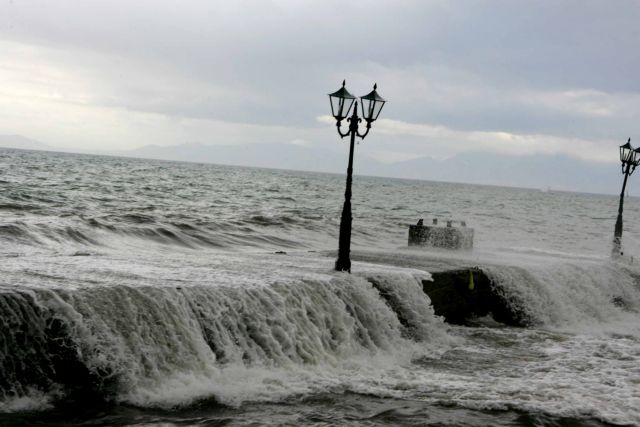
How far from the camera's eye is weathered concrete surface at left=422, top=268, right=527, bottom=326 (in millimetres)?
14969

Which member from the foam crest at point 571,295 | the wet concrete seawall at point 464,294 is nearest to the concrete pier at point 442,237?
the foam crest at point 571,295

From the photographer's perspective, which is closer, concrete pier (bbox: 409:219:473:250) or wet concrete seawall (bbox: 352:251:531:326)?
wet concrete seawall (bbox: 352:251:531:326)

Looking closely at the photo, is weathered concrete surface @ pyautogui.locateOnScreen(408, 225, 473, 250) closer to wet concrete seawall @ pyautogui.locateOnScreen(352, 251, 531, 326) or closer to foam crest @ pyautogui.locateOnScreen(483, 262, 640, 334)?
foam crest @ pyautogui.locateOnScreen(483, 262, 640, 334)

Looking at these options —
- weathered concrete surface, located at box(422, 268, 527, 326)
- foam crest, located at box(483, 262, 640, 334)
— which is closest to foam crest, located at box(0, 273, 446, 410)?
weathered concrete surface, located at box(422, 268, 527, 326)

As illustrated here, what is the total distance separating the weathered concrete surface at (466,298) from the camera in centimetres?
1497

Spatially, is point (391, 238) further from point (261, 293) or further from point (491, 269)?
point (261, 293)

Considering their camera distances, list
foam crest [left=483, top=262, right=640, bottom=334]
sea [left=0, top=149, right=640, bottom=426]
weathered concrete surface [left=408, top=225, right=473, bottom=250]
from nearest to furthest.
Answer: sea [left=0, top=149, right=640, bottom=426] < foam crest [left=483, top=262, right=640, bottom=334] < weathered concrete surface [left=408, top=225, right=473, bottom=250]

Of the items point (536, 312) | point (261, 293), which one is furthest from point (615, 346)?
point (261, 293)

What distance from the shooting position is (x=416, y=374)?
34.2 feet

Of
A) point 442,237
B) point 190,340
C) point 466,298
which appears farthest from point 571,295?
point 190,340

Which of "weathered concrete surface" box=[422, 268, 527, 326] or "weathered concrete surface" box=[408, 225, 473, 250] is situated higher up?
"weathered concrete surface" box=[408, 225, 473, 250]

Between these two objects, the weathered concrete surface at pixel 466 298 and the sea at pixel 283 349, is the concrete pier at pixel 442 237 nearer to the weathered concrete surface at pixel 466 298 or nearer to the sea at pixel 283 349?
the sea at pixel 283 349

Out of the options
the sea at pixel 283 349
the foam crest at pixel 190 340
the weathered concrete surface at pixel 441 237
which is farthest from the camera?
the weathered concrete surface at pixel 441 237

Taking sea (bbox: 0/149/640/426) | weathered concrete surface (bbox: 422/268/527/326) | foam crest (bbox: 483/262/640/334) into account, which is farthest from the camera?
foam crest (bbox: 483/262/640/334)
